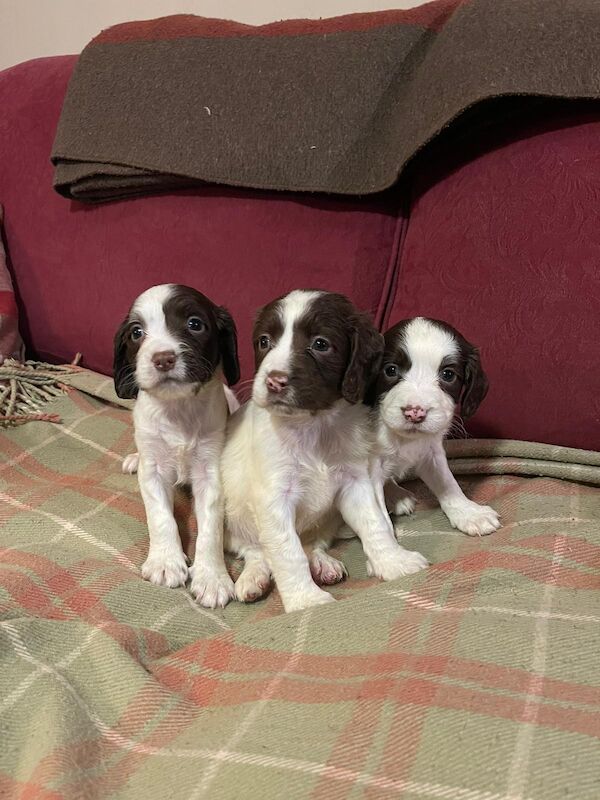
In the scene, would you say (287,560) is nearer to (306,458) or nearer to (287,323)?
(306,458)

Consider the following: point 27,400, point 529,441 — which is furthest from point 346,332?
point 27,400

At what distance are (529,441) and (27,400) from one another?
5.92ft

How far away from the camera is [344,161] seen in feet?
7.47

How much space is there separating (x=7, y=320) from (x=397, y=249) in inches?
62.9

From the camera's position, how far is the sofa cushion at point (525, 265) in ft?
6.66

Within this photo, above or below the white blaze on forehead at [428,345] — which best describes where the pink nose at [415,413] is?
below

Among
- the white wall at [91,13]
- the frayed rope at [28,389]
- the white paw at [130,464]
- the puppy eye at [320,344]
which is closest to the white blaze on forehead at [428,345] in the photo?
the puppy eye at [320,344]

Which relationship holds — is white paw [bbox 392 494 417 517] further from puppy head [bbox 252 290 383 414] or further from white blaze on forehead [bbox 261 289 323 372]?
white blaze on forehead [bbox 261 289 323 372]

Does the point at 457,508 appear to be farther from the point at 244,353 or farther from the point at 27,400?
the point at 27,400

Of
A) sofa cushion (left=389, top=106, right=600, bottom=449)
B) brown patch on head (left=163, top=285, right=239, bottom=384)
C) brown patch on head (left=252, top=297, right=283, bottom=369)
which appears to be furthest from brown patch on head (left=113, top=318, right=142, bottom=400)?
sofa cushion (left=389, top=106, right=600, bottom=449)

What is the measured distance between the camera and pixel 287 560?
173 centimetres

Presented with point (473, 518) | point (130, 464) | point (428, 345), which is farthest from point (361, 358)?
point (130, 464)

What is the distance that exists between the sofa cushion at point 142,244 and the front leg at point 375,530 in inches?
30.2

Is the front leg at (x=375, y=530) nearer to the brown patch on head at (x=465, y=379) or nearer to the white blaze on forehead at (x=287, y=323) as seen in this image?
the brown patch on head at (x=465, y=379)
